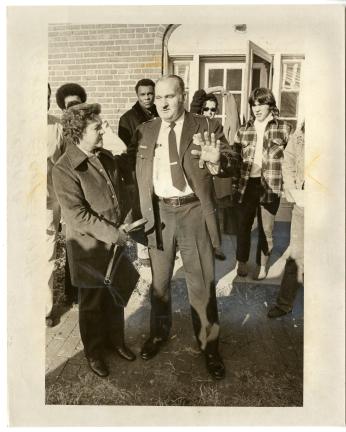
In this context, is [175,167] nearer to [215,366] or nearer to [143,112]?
[143,112]

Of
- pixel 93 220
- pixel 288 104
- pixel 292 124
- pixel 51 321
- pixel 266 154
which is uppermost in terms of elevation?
pixel 288 104

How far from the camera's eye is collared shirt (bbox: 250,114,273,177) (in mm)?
3070

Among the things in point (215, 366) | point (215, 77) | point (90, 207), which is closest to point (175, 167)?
point (90, 207)

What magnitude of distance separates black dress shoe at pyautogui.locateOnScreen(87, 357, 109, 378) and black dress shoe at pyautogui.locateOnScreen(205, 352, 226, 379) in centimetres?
75

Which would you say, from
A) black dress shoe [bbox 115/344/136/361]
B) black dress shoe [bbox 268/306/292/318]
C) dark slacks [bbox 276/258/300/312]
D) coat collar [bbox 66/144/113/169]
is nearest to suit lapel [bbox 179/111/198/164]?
coat collar [bbox 66/144/113/169]

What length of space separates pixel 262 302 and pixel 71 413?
63.9 inches

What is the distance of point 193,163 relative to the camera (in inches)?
114

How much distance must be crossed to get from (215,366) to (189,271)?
2.34 ft

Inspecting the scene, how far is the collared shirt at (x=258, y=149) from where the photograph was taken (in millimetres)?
3070

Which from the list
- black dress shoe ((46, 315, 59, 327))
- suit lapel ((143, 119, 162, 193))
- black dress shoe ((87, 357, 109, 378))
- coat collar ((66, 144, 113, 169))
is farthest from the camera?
black dress shoe ((46, 315, 59, 327))

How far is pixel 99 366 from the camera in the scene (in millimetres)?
3025

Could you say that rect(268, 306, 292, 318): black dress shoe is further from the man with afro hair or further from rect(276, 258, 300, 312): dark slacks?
the man with afro hair

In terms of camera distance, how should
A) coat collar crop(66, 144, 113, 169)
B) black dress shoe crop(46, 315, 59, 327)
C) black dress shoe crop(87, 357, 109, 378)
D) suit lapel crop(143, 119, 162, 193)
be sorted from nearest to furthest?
coat collar crop(66, 144, 113, 169) < suit lapel crop(143, 119, 162, 193) < black dress shoe crop(87, 357, 109, 378) < black dress shoe crop(46, 315, 59, 327)
